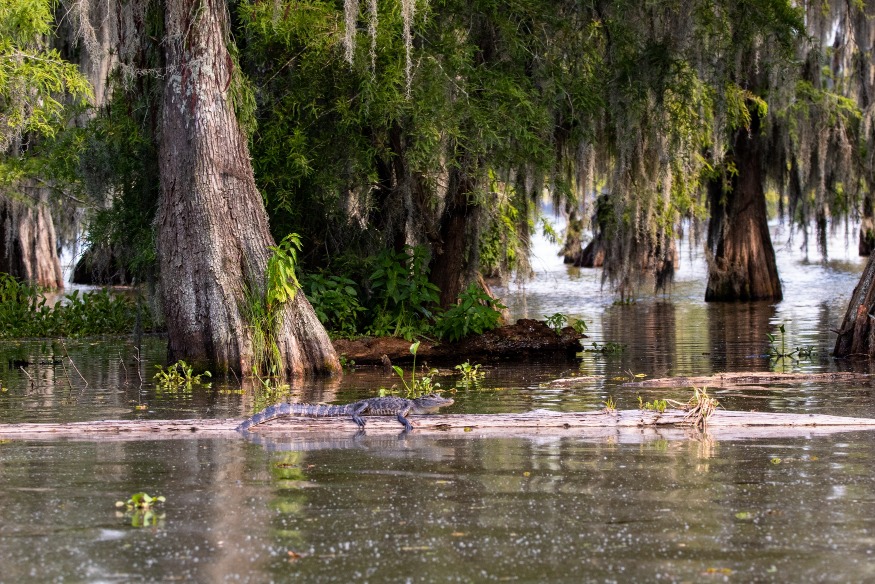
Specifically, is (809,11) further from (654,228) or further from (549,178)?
(549,178)

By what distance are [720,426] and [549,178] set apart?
8112 mm

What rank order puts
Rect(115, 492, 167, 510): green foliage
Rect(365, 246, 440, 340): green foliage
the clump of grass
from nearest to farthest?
Rect(115, 492, 167, 510): green foliage
the clump of grass
Rect(365, 246, 440, 340): green foliage

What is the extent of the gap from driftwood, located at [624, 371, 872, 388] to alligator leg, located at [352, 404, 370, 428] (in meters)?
3.52

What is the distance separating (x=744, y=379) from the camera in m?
12.4

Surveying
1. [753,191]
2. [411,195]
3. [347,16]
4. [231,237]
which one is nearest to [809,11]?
[753,191]

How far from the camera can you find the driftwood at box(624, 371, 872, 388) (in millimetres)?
12055

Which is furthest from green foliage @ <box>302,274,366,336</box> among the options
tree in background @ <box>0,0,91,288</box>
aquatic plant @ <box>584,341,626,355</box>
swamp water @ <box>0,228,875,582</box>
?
swamp water @ <box>0,228,875,582</box>

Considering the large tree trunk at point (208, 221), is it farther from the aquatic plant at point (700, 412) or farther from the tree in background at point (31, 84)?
the aquatic plant at point (700, 412)

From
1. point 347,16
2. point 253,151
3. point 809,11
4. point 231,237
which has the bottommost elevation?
point 231,237

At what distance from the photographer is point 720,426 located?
9109 mm

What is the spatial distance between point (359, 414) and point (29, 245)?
964 inches

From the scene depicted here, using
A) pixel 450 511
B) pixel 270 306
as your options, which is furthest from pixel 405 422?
pixel 270 306

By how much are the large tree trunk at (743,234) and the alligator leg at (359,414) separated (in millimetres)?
17448

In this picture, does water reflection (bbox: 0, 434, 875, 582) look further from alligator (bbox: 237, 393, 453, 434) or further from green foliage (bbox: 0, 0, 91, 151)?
green foliage (bbox: 0, 0, 91, 151)
